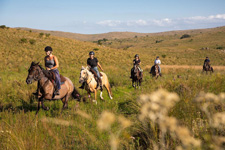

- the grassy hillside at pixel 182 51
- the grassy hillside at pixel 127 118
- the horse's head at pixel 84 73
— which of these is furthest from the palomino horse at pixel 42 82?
the grassy hillside at pixel 182 51

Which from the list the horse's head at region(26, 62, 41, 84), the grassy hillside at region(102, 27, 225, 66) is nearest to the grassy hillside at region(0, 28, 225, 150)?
the horse's head at region(26, 62, 41, 84)

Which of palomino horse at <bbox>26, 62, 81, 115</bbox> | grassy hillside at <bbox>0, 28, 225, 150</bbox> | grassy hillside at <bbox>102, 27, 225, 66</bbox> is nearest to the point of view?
grassy hillside at <bbox>0, 28, 225, 150</bbox>

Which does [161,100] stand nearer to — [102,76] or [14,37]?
[102,76]

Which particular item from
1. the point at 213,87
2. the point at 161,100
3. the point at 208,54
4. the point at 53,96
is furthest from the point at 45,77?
the point at 208,54

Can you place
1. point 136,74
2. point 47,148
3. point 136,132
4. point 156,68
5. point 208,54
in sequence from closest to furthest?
point 47,148 → point 136,132 → point 136,74 → point 156,68 → point 208,54

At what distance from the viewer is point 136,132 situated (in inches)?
157

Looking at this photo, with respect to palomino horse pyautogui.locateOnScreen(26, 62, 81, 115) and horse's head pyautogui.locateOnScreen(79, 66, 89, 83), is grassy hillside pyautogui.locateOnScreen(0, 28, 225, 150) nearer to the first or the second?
palomino horse pyautogui.locateOnScreen(26, 62, 81, 115)

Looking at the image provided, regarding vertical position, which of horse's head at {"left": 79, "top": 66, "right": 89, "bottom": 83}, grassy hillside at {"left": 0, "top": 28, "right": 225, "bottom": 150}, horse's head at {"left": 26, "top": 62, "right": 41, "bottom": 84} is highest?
horse's head at {"left": 26, "top": 62, "right": 41, "bottom": 84}

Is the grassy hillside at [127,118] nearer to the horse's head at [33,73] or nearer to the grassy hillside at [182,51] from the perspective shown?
the horse's head at [33,73]

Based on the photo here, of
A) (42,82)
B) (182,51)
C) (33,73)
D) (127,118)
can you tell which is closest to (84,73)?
(42,82)

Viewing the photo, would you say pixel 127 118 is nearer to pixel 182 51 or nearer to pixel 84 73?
pixel 84 73

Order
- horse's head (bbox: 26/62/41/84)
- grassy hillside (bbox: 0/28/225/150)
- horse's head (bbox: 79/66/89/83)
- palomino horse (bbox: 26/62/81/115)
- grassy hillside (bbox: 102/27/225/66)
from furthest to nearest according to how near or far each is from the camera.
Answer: grassy hillside (bbox: 102/27/225/66)
horse's head (bbox: 79/66/89/83)
palomino horse (bbox: 26/62/81/115)
horse's head (bbox: 26/62/41/84)
grassy hillside (bbox: 0/28/225/150)

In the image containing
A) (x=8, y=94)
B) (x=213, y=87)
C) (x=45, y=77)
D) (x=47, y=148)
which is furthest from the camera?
(x=8, y=94)

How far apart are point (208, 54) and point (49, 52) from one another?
6369cm
